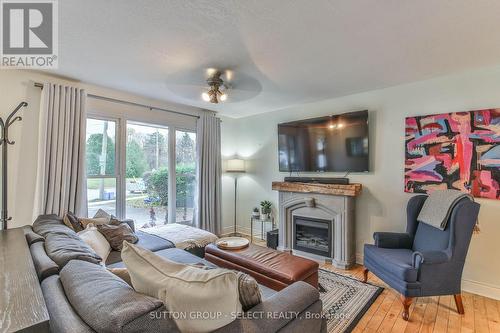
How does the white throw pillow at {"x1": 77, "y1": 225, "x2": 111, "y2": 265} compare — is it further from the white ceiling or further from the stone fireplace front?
the stone fireplace front

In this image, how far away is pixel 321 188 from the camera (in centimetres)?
357

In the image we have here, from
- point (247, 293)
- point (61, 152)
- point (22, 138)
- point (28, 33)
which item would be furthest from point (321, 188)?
point (22, 138)

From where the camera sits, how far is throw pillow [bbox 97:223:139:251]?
255 centimetres

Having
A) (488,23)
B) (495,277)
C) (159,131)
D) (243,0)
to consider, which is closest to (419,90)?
(488,23)

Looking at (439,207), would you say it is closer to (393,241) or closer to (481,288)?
(393,241)

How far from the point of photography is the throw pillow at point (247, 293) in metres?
1.22

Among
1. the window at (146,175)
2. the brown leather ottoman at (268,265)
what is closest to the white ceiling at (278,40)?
the window at (146,175)

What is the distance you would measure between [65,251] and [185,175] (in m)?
2.90

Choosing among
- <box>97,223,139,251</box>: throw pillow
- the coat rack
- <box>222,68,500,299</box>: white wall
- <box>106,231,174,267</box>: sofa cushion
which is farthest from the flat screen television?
the coat rack

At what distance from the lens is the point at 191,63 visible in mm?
2523

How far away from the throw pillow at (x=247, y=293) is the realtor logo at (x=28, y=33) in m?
2.11

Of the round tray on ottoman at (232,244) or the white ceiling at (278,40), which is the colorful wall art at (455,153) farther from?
the round tray on ottoman at (232,244)

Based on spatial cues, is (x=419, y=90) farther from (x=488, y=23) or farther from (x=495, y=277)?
(x=495, y=277)

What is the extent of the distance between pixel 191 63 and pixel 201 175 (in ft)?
7.16
